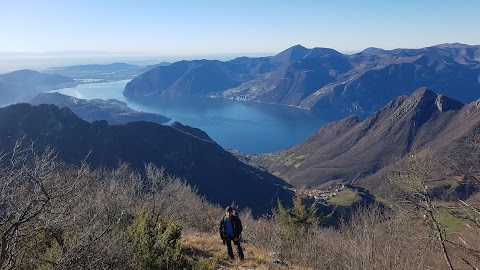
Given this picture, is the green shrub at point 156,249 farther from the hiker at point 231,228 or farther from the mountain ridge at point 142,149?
the mountain ridge at point 142,149

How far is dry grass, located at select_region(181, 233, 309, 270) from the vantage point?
13.5m

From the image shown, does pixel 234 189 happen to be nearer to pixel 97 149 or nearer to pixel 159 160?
pixel 159 160

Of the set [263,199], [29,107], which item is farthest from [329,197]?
[29,107]

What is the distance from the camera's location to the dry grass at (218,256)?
1346cm

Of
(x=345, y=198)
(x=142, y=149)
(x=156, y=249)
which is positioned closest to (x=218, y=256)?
(x=156, y=249)

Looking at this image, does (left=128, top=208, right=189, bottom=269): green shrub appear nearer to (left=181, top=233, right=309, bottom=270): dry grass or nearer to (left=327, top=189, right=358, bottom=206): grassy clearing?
(left=181, top=233, right=309, bottom=270): dry grass

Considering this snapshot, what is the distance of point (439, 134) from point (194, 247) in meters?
209

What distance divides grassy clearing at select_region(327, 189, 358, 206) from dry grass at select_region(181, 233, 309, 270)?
320 ft

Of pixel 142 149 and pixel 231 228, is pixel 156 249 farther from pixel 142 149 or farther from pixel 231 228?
pixel 142 149

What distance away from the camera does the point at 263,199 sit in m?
99.8

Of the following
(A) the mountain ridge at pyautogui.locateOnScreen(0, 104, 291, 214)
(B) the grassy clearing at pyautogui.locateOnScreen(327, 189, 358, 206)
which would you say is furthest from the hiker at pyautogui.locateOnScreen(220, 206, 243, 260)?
(B) the grassy clearing at pyautogui.locateOnScreen(327, 189, 358, 206)

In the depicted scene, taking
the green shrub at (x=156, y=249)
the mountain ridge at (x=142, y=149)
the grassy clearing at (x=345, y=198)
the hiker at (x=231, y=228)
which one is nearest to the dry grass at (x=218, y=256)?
the hiker at (x=231, y=228)

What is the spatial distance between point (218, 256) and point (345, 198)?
107418 mm

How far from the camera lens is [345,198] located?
116 metres
